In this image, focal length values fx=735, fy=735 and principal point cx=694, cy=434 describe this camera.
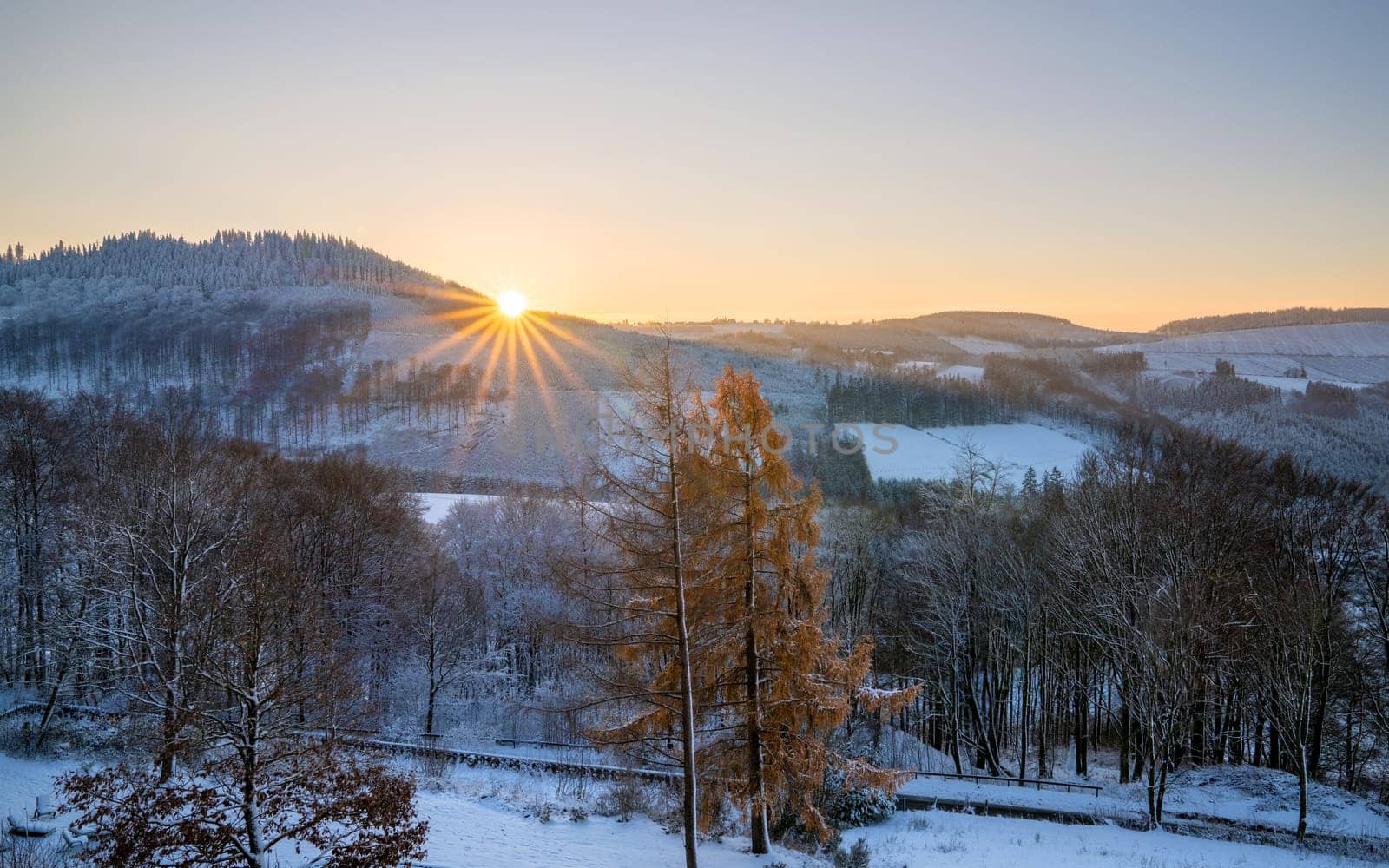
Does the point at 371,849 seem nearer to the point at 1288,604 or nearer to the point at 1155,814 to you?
the point at 1155,814

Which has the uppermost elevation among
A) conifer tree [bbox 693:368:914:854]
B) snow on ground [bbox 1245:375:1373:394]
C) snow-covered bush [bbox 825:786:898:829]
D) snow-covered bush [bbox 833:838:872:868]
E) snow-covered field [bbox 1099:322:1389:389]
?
snow-covered field [bbox 1099:322:1389:389]

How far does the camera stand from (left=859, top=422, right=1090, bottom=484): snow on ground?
294ft

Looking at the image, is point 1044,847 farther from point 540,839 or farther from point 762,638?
point 540,839

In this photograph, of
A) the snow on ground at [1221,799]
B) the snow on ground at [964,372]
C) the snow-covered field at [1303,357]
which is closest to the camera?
the snow on ground at [1221,799]

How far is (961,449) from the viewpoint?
83.7 m

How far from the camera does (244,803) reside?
994cm

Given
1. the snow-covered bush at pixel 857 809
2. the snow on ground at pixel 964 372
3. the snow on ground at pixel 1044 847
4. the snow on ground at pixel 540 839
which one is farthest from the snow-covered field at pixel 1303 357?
the snow on ground at pixel 540 839

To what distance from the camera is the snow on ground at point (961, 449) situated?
89.5 meters

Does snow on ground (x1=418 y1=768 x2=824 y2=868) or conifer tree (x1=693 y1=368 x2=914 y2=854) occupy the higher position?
conifer tree (x1=693 y1=368 x2=914 y2=854)

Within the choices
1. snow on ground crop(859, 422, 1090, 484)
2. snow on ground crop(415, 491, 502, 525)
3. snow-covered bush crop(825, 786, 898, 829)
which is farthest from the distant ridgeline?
snow-covered bush crop(825, 786, 898, 829)

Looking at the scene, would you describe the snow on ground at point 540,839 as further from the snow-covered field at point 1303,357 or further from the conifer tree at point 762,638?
the snow-covered field at point 1303,357

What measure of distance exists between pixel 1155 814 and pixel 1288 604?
21.8 ft

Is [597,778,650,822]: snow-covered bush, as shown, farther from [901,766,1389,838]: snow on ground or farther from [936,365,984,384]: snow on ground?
[936,365,984,384]: snow on ground

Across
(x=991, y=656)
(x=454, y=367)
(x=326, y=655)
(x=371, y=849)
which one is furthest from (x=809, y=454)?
(x=454, y=367)
